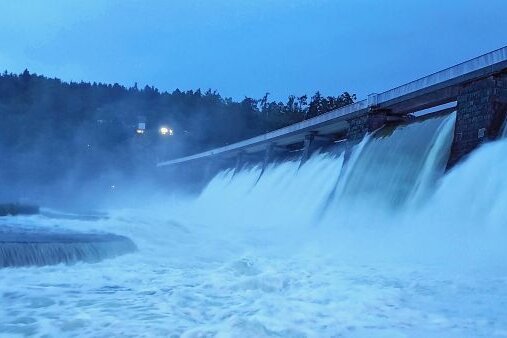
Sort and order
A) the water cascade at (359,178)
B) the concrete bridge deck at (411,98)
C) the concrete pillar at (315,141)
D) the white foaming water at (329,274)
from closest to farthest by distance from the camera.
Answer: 1. the white foaming water at (329,274)
2. the concrete bridge deck at (411,98)
3. the water cascade at (359,178)
4. the concrete pillar at (315,141)

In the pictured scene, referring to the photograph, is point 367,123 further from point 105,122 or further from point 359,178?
point 105,122

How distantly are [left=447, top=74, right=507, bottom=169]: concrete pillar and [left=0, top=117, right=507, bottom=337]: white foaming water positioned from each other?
641mm

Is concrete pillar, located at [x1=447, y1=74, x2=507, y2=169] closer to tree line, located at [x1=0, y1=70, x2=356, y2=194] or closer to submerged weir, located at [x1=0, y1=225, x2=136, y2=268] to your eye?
submerged weir, located at [x1=0, y1=225, x2=136, y2=268]

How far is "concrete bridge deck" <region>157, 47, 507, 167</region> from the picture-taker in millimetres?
11250

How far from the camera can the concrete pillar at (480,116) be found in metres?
10.4

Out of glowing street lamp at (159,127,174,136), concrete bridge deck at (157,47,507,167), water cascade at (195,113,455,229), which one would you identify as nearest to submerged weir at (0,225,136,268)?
water cascade at (195,113,455,229)

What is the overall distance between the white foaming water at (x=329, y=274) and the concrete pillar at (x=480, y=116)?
641 millimetres

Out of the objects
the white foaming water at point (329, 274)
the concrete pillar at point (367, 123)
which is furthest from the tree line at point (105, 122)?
the white foaming water at point (329, 274)

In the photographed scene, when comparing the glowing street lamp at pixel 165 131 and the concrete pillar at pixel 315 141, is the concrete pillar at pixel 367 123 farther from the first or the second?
the glowing street lamp at pixel 165 131

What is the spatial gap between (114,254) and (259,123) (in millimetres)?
52326

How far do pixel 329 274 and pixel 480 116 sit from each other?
6.59 metres

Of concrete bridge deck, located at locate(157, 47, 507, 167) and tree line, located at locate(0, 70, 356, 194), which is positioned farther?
tree line, located at locate(0, 70, 356, 194)

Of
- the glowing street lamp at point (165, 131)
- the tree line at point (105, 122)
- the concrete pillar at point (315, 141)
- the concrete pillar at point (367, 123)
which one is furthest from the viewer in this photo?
the glowing street lamp at point (165, 131)

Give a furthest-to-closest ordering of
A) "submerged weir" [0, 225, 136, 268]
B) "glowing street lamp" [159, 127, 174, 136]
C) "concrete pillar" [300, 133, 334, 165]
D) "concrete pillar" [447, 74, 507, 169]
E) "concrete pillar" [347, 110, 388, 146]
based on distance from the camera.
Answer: "glowing street lamp" [159, 127, 174, 136] → "concrete pillar" [300, 133, 334, 165] → "concrete pillar" [347, 110, 388, 146] → "concrete pillar" [447, 74, 507, 169] → "submerged weir" [0, 225, 136, 268]
